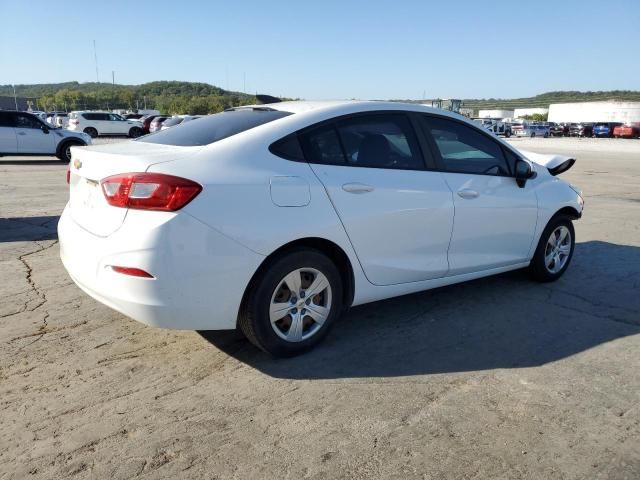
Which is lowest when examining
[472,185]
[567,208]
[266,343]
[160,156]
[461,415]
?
[461,415]

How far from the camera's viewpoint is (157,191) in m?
2.96

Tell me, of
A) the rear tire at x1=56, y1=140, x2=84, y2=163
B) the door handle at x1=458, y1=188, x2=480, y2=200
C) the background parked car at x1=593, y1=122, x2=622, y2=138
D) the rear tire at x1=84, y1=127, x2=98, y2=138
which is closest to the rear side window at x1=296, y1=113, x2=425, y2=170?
the door handle at x1=458, y1=188, x2=480, y2=200

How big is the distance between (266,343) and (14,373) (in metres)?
1.52

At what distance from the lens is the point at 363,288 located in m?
3.77

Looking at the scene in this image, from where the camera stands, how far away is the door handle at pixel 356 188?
3549mm

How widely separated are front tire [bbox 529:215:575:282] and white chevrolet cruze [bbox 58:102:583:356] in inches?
26.2

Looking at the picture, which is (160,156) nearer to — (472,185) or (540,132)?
(472,185)

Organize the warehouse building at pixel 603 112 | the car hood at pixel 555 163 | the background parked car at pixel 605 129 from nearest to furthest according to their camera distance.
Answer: the car hood at pixel 555 163 → the background parked car at pixel 605 129 → the warehouse building at pixel 603 112

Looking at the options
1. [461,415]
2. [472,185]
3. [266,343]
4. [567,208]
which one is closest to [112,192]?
→ [266,343]

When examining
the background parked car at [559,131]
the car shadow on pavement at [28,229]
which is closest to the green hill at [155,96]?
the car shadow on pavement at [28,229]

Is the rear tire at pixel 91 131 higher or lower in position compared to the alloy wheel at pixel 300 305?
higher

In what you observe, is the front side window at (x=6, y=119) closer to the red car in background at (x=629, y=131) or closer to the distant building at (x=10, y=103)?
the red car in background at (x=629, y=131)

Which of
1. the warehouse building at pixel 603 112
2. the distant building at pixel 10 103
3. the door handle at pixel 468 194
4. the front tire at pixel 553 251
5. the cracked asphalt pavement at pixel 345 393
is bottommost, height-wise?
the cracked asphalt pavement at pixel 345 393

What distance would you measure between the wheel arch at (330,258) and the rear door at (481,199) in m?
0.98
